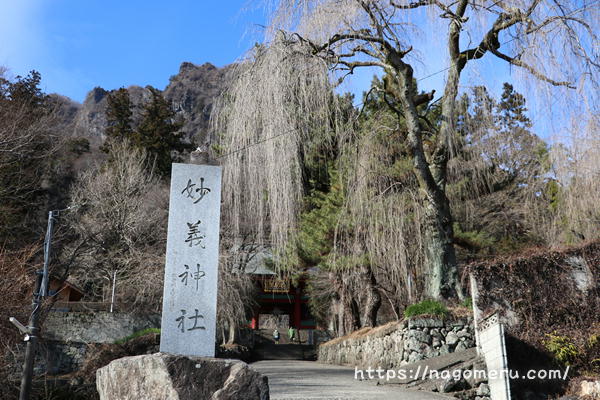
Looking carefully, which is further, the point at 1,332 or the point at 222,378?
the point at 1,332

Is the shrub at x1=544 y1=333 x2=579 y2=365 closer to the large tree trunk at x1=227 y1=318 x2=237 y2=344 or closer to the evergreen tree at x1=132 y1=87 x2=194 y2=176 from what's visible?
the large tree trunk at x1=227 y1=318 x2=237 y2=344

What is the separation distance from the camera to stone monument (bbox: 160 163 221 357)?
4.95 m

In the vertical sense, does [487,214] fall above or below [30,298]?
above

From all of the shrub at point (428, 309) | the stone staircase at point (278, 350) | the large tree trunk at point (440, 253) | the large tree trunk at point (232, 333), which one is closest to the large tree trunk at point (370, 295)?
the shrub at point (428, 309)

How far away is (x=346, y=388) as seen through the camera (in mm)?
7660

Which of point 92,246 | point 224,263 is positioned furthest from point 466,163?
point 92,246

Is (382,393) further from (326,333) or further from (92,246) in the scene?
(326,333)

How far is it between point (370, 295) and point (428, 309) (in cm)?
607

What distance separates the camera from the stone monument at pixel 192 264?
16.2ft

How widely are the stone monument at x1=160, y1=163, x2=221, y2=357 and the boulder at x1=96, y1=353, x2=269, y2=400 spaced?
35cm

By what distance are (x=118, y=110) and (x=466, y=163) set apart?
25.0 metres

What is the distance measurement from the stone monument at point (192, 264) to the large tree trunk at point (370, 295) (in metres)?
9.10

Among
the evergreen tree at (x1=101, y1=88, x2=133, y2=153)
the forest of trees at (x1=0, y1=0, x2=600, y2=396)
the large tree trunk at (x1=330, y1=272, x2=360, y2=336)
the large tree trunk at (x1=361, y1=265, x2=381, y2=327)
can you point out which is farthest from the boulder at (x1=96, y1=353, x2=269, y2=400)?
the evergreen tree at (x1=101, y1=88, x2=133, y2=153)

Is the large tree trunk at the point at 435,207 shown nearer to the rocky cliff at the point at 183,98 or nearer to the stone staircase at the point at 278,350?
the stone staircase at the point at 278,350
